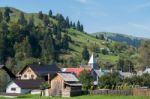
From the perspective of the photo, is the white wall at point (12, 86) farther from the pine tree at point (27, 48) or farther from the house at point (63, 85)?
the pine tree at point (27, 48)

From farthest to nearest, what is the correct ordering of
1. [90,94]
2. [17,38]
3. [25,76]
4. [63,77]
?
[17,38] → [25,76] → [63,77] → [90,94]

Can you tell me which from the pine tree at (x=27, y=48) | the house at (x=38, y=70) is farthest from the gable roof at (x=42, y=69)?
the pine tree at (x=27, y=48)

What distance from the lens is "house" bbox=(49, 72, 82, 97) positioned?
275 ft

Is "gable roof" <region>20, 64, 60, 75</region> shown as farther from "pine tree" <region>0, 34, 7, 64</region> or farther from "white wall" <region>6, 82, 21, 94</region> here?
"pine tree" <region>0, 34, 7, 64</region>

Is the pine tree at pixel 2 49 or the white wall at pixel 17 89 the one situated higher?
the pine tree at pixel 2 49

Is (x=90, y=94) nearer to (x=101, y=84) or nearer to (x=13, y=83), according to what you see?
(x=101, y=84)

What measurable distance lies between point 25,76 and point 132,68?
3039 inches

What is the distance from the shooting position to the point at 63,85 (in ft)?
281

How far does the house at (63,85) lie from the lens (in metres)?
83.7

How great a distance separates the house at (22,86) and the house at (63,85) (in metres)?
11.7

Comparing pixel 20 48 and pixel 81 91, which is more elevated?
pixel 20 48

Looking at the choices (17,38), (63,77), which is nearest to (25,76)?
(63,77)

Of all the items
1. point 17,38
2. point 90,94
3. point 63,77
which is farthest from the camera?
point 17,38

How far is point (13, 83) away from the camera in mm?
102812
